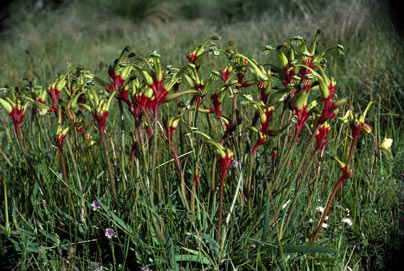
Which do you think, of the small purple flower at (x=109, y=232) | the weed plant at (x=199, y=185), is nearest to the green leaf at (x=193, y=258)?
the weed plant at (x=199, y=185)

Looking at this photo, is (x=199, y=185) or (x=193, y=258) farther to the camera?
(x=199, y=185)

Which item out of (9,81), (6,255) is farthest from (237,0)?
(6,255)

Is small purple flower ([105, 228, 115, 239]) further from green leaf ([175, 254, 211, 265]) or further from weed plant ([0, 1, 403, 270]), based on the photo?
green leaf ([175, 254, 211, 265])

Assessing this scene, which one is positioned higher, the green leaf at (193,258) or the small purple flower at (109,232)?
the small purple flower at (109,232)

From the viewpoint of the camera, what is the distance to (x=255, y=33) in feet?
16.4

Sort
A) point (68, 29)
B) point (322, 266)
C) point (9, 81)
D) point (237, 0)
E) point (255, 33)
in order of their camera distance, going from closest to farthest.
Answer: point (322, 266) → point (9, 81) → point (255, 33) → point (68, 29) → point (237, 0)

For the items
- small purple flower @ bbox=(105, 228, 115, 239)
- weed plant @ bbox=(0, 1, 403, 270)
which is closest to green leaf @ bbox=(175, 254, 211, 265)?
weed plant @ bbox=(0, 1, 403, 270)

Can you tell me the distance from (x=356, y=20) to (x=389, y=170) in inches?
124

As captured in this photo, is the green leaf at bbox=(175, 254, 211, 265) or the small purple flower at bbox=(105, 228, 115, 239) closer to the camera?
the green leaf at bbox=(175, 254, 211, 265)

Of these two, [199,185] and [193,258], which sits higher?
[199,185]

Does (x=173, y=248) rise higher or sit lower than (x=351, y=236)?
higher

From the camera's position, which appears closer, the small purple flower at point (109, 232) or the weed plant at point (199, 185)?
the weed plant at point (199, 185)

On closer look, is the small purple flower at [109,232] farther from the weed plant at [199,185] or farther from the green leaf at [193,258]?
the green leaf at [193,258]

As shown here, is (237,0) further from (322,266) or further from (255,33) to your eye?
(322,266)
